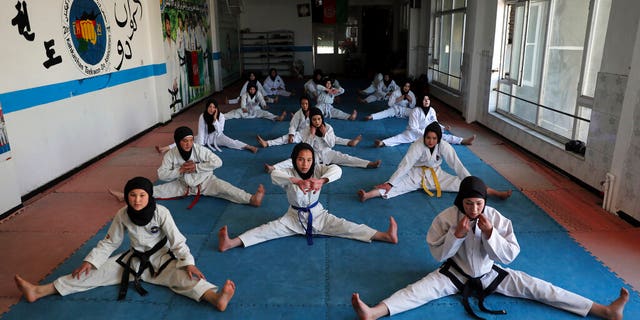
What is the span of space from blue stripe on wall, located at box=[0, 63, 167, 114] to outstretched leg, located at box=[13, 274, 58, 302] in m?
2.66

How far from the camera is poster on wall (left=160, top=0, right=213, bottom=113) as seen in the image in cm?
1008

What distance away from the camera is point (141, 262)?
3426 mm

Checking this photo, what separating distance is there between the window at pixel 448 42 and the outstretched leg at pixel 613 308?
873cm

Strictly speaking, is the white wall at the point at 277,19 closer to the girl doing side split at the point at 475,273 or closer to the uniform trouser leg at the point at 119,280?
the uniform trouser leg at the point at 119,280

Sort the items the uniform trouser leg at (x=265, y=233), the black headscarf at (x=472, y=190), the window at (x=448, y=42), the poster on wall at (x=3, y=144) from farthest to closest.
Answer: the window at (x=448, y=42)
the poster on wall at (x=3, y=144)
the uniform trouser leg at (x=265, y=233)
the black headscarf at (x=472, y=190)

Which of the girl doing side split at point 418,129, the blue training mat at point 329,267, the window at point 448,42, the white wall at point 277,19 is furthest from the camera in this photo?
the white wall at point 277,19

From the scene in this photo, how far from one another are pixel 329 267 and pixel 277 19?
673 inches

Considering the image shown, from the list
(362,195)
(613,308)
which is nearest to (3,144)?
(362,195)

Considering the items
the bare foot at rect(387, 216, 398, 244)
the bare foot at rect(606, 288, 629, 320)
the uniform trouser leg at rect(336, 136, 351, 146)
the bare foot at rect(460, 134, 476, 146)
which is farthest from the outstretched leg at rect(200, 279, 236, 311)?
the bare foot at rect(460, 134, 476, 146)

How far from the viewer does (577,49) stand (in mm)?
6316

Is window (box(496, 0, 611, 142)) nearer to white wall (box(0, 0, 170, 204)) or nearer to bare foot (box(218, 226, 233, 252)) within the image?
bare foot (box(218, 226, 233, 252))

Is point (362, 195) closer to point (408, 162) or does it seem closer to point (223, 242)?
point (408, 162)

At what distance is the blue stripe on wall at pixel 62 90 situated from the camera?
5180 millimetres

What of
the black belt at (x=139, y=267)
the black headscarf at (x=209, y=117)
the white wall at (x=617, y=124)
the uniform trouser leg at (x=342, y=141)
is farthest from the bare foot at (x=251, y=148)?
the white wall at (x=617, y=124)
